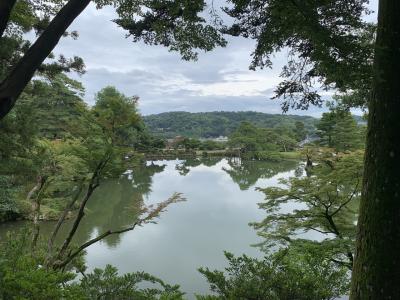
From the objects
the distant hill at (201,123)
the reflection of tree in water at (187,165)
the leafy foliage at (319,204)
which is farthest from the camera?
the distant hill at (201,123)

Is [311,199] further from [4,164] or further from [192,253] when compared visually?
[4,164]

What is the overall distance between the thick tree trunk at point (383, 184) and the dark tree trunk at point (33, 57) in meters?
1.96

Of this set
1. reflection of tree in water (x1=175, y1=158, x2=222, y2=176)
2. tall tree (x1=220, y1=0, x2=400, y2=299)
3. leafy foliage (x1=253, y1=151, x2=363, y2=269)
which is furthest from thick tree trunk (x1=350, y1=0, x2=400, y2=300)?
reflection of tree in water (x1=175, y1=158, x2=222, y2=176)

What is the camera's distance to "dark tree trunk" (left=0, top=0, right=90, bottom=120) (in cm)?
199

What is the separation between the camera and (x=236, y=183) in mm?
21297

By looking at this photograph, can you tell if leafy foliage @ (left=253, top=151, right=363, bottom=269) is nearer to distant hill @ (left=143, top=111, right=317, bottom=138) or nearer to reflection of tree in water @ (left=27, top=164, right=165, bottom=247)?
reflection of tree in water @ (left=27, top=164, right=165, bottom=247)

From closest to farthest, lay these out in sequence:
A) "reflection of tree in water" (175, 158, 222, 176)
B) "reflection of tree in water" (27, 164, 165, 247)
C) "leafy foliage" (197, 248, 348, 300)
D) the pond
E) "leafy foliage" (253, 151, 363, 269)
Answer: "leafy foliage" (197, 248, 348, 300), "leafy foliage" (253, 151, 363, 269), the pond, "reflection of tree in water" (27, 164, 165, 247), "reflection of tree in water" (175, 158, 222, 176)

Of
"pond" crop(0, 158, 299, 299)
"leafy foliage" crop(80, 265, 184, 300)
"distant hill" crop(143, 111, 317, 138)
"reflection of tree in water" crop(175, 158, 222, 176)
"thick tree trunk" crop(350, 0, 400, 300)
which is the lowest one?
"pond" crop(0, 158, 299, 299)

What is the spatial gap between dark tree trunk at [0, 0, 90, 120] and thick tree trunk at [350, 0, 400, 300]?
196 centimetres

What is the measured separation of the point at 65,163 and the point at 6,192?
127 cm

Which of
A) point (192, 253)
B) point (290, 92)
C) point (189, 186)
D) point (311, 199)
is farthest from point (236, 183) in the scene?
point (290, 92)

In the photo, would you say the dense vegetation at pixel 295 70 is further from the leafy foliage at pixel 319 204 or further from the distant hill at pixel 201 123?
the distant hill at pixel 201 123

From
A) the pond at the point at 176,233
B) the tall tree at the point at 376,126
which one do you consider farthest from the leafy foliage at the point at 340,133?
the tall tree at the point at 376,126

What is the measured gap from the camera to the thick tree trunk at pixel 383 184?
226cm
